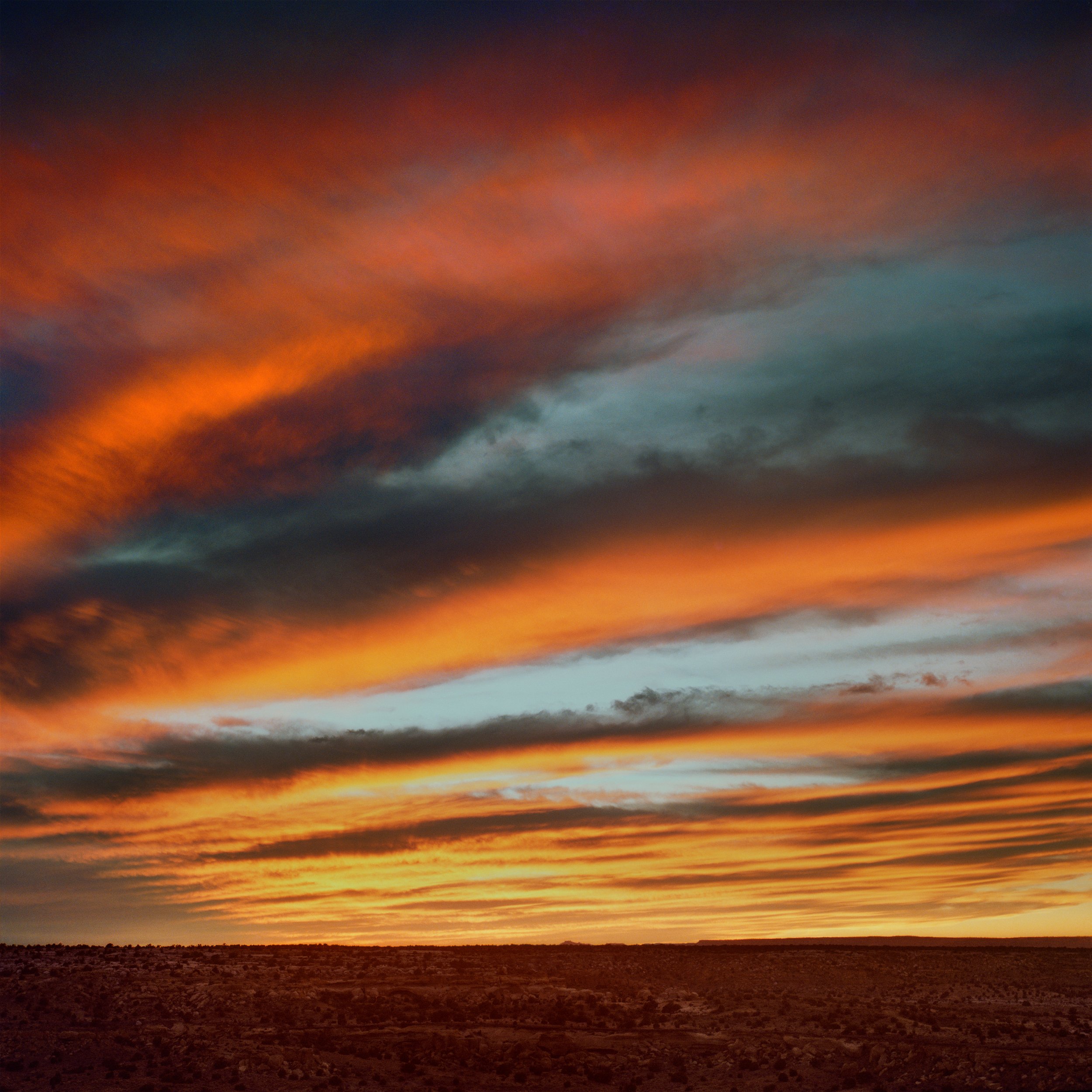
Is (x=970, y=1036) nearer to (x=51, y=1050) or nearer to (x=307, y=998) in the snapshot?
(x=307, y=998)

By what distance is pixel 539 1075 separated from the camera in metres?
61.5

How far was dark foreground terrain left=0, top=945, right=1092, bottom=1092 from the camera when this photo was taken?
Answer: 60.7 meters

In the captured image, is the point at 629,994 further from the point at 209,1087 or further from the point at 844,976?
the point at 209,1087

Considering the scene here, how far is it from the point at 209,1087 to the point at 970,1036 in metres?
52.1

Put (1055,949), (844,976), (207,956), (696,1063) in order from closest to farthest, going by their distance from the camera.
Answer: (696,1063), (207,956), (844,976), (1055,949)

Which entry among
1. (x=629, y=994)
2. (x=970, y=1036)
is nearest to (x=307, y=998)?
(x=629, y=994)

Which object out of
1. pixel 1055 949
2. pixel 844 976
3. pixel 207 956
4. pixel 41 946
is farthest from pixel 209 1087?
pixel 1055 949

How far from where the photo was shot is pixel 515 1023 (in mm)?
73312

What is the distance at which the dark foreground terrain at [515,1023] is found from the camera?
60719mm

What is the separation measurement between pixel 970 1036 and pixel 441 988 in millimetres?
39364

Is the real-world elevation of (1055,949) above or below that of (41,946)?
below

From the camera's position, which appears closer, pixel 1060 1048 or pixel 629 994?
pixel 1060 1048

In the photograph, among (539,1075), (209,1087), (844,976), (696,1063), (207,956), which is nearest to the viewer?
(209,1087)

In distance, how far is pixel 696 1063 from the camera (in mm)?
65750
